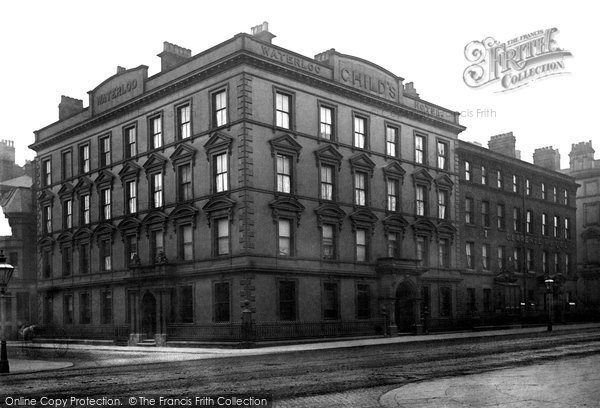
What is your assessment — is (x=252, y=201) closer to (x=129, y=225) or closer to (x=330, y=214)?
(x=330, y=214)

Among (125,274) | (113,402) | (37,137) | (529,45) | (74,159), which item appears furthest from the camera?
(37,137)

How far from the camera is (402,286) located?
4278cm

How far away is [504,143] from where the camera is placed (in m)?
63.1

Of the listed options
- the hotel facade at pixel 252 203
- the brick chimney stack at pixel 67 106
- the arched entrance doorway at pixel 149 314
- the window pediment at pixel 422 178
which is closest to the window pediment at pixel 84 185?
the hotel facade at pixel 252 203

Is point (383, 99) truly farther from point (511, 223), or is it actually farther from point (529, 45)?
point (529, 45)

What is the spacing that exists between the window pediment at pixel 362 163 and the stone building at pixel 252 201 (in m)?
0.12

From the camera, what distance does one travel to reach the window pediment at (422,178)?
45.4 meters

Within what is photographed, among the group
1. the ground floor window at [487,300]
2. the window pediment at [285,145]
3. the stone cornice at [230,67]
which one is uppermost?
the stone cornice at [230,67]

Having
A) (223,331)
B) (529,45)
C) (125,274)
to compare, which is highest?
(529,45)

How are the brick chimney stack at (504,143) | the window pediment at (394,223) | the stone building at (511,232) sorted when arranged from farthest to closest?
1. the brick chimney stack at (504,143)
2. the stone building at (511,232)
3. the window pediment at (394,223)

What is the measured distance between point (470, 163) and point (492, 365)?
3520 centimetres

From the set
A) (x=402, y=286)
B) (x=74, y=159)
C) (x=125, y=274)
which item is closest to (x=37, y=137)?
(x=74, y=159)

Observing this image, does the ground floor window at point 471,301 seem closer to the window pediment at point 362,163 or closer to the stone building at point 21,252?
the window pediment at point 362,163

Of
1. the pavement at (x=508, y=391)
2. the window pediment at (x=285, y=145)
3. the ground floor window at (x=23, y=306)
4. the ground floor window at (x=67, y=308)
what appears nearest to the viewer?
the pavement at (x=508, y=391)
